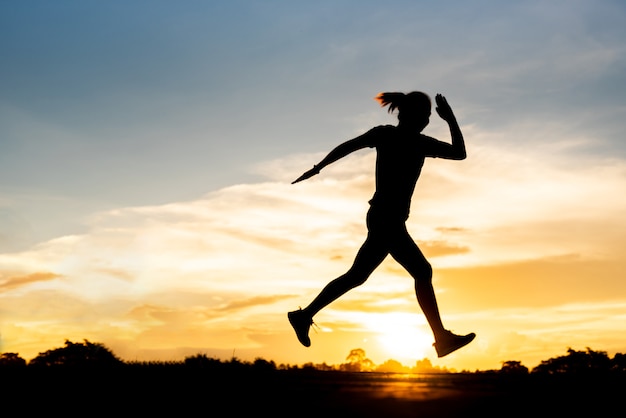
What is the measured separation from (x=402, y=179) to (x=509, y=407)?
10.0 feet

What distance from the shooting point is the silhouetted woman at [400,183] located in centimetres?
750

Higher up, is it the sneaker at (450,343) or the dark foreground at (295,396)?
the sneaker at (450,343)

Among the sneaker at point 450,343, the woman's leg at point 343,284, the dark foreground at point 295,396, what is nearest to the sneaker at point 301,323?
the woman's leg at point 343,284

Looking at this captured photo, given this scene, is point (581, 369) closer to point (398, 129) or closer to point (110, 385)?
point (398, 129)

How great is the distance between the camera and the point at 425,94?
7723 millimetres

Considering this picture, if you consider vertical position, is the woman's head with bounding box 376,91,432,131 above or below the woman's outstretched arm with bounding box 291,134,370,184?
above

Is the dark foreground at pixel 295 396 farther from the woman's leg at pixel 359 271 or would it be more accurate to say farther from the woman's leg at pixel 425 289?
the woman's leg at pixel 359 271

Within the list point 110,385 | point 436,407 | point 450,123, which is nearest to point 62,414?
point 110,385

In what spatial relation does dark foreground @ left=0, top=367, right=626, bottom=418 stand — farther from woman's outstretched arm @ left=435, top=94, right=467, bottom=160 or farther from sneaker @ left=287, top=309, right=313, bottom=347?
woman's outstretched arm @ left=435, top=94, right=467, bottom=160

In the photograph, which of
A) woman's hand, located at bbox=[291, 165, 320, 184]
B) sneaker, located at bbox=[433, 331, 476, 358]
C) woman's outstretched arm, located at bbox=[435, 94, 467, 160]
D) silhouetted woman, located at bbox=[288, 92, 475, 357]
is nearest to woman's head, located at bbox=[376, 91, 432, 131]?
silhouetted woman, located at bbox=[288, 92, 475, 357]

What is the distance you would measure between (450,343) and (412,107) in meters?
2.83

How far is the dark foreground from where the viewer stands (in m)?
4.92

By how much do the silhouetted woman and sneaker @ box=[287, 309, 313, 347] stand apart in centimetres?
61

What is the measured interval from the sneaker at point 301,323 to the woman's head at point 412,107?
2.70 m
